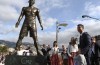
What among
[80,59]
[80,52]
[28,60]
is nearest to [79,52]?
[80,52]

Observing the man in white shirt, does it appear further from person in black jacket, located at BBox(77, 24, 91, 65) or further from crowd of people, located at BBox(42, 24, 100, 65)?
person in black jacket, located at BBox(77, 24, 91, 65)

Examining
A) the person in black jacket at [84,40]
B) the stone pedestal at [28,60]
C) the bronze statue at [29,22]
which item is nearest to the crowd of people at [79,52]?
the person in black jacket at [84,40]

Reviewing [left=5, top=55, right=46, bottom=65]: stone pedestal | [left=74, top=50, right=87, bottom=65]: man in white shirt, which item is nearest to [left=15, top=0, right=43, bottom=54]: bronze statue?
[left=5, top=55, right=46, bottom=65]: stone pedestal

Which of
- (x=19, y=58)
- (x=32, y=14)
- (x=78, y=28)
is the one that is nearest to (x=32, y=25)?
(x=32, y=14)

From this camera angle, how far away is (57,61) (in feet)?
48.7

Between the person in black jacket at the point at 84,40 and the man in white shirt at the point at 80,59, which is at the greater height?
the person in black jacket at the point at 84,40

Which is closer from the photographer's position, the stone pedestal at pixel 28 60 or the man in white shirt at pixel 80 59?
the man in white shirt at pixel 80 59

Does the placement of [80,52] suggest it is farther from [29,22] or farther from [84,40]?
[29,22]

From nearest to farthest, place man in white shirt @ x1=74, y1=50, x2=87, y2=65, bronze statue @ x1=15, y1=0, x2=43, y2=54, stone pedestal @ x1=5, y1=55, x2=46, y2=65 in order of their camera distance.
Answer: man in white shirt @ x1=74, y1=50, x2=87, y2=65 < stone pedestal @ x1=5, y1=55, x2=46, y2=65 < bronze statue @ x1=15, y1=0, x2=43, y2=54

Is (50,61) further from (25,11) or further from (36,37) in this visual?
(25,11)

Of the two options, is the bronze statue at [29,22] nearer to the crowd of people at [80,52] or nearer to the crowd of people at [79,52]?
the crowd of people at [79,52]

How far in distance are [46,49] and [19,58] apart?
9.83ft

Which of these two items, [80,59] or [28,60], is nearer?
[80,59]

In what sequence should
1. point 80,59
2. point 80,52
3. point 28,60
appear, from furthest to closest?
point 28,60 → point 80,59 → point 80,52
